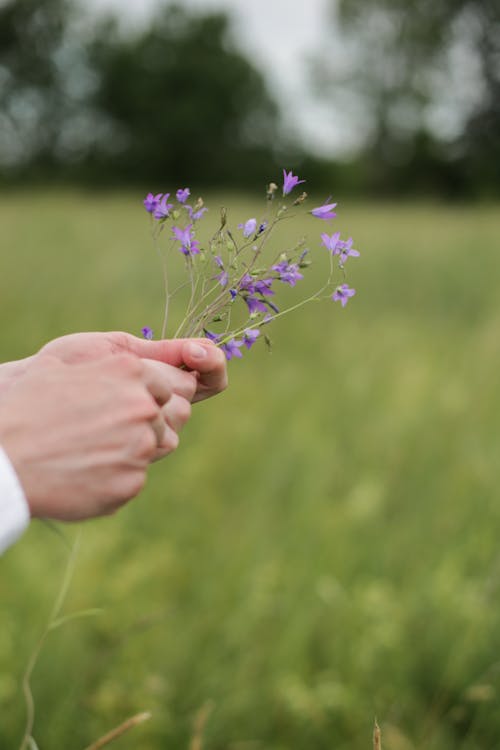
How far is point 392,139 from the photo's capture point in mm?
34094

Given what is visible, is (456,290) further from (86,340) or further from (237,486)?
(86,340)

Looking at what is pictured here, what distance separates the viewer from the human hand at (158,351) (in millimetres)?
1010

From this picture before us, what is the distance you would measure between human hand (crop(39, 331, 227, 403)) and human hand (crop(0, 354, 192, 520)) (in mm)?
119

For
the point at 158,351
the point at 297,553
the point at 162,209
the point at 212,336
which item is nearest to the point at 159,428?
the point at 158,351

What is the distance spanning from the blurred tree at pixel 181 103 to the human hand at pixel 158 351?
36.0 meters

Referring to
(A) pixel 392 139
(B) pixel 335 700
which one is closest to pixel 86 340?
(B) pixel 335 700

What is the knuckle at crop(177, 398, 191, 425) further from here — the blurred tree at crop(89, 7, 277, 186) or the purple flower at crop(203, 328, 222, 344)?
the blurred tree at crop(89, 7, 277, 186)

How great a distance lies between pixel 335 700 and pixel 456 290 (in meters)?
6.10

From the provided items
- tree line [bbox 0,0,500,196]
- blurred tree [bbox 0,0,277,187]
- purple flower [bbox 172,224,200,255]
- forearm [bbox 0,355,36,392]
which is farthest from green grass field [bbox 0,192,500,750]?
blurred tree [bbox 0,0,277,187]

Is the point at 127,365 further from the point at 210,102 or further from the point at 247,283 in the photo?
the point at 210,102

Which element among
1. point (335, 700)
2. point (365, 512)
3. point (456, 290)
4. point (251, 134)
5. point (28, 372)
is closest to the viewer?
point (28, 372)

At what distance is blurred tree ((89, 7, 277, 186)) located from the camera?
1439 inches

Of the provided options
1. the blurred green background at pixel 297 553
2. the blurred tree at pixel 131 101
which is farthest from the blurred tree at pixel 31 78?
the blurred green background at pixel 297 553

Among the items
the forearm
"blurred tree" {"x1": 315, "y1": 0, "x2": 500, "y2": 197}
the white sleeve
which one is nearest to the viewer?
the white sleeve
